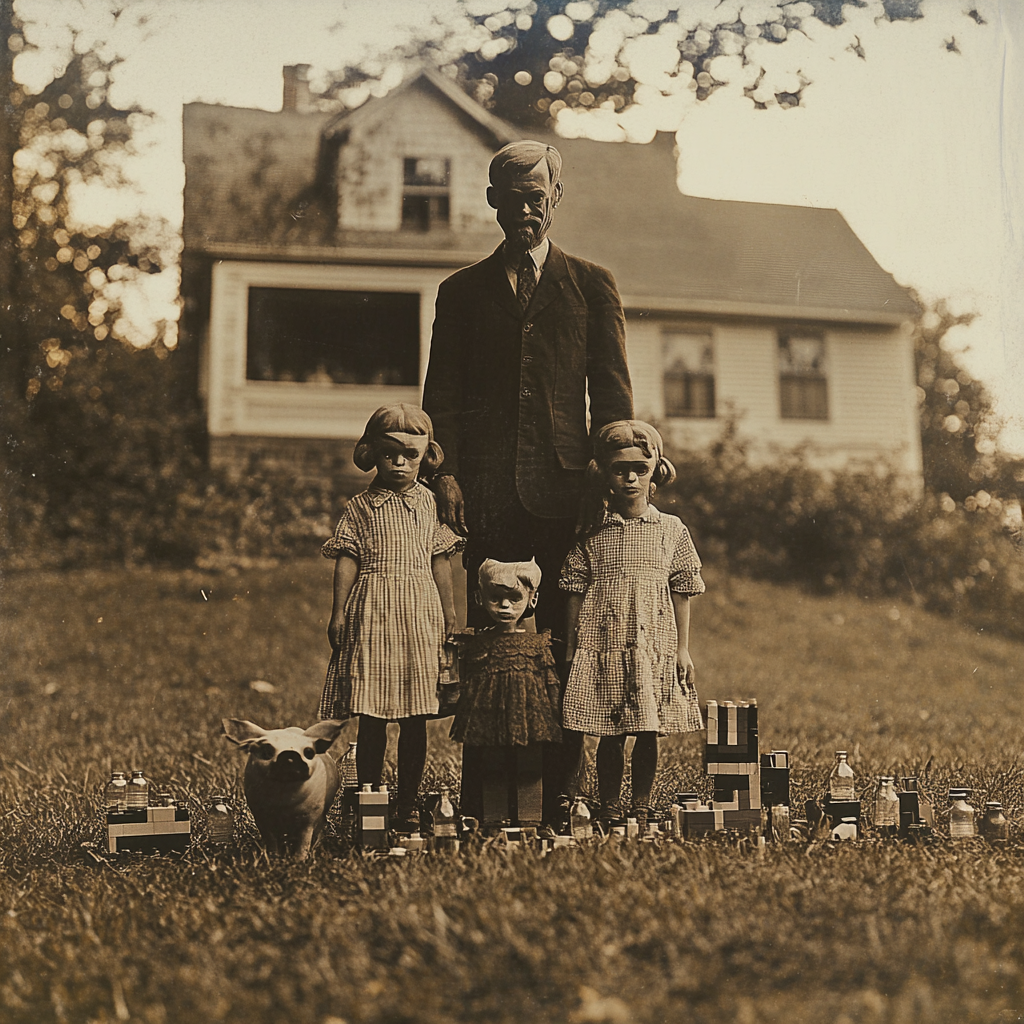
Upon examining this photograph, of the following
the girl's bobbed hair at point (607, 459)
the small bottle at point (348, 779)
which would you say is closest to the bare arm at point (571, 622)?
the girl's bobbed hair at point (607, 459)

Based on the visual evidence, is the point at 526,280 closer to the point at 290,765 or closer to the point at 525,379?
the point at 525,379

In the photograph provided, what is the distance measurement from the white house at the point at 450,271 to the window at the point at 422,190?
0.04ft

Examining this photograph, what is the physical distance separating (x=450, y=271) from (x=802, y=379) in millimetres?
2233

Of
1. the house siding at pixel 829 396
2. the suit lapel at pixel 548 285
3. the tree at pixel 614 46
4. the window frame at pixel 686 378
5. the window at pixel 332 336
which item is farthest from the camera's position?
the window frame at pixel 686 378

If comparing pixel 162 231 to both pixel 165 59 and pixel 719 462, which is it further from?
pixel 719 462

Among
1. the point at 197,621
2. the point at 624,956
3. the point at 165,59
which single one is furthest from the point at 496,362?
the point at 197,621

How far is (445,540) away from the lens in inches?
144

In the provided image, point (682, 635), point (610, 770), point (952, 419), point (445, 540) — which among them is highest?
point (952, 419)

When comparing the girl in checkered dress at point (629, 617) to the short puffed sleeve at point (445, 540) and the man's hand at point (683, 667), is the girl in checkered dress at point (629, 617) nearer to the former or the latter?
the man's hand at point (683, 667)

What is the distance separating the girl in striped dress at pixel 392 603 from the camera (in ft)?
11.5

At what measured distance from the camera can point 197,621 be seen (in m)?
7.36

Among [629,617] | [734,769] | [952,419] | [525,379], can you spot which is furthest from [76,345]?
[952,419]

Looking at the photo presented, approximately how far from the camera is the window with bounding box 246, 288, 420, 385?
536 centimetres

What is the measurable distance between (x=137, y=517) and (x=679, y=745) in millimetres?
4297
